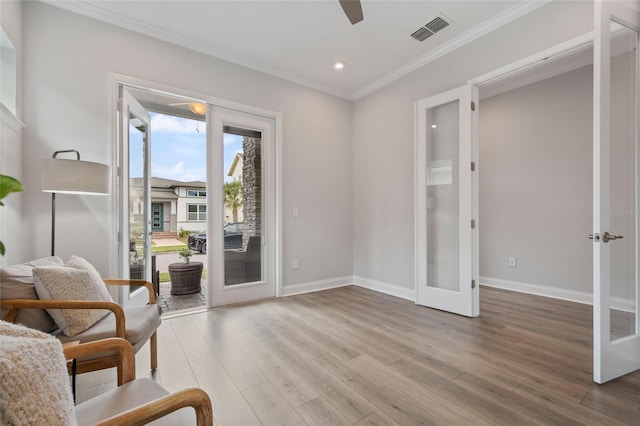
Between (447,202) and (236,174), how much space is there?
2.65 meters

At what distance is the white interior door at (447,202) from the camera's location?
3.15m

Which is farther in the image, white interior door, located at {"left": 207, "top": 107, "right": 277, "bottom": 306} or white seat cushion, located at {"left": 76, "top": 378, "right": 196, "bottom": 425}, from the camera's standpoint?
white interior door, located at {"left": 207, "top": 107, "right": 277, "bottom": 306}

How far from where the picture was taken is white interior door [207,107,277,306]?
3512 mm

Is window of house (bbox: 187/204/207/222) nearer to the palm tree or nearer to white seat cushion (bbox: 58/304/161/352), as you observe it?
the palm tree

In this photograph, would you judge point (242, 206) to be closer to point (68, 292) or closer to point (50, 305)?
point (68, 292)

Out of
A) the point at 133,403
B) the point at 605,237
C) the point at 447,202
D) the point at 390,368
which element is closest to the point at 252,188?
the point at 447,202

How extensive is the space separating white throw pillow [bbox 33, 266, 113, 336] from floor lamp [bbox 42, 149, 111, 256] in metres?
0.77

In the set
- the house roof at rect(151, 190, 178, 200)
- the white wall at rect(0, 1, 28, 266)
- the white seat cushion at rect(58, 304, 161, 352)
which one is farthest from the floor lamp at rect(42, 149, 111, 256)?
the house roof at rect(151, 190, 178, 200)

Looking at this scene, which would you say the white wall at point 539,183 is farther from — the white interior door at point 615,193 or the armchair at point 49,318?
the armchair at point 49,318

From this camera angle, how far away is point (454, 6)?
9.11 ft

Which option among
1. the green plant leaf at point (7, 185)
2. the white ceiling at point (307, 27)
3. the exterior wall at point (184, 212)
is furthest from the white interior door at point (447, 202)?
the exterior wall at point (184, 212)

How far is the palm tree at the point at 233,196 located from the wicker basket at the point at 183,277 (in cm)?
121

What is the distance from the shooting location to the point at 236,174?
375 cm

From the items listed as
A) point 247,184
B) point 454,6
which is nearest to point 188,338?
point 247,184
